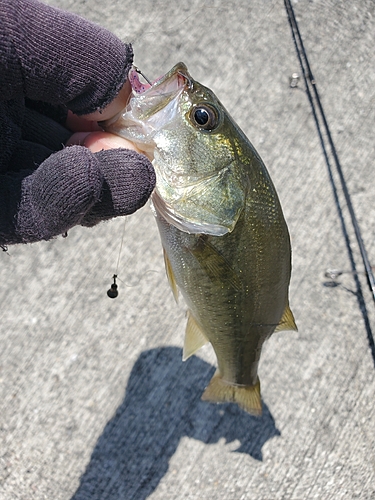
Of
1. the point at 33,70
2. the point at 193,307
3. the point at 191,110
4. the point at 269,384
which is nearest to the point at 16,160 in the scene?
the point at 33,70

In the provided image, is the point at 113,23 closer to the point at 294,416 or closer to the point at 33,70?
the point at 33,70

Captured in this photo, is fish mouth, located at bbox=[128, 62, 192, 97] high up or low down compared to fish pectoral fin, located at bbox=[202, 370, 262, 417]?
up

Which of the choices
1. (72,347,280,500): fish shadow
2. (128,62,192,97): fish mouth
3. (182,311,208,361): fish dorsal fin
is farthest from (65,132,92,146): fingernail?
(72,347,280,500): fish shadow

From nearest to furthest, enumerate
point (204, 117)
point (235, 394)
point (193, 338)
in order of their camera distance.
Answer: point (204, 117) < point (193, 338) < point (235, 394)

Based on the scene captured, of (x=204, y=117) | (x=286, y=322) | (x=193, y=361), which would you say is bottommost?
(x=193, y=361)

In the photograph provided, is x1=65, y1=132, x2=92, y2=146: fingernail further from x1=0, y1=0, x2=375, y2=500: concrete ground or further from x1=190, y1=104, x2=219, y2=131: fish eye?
x1=0, y1=0, x2=375, y2=500: concrete ground

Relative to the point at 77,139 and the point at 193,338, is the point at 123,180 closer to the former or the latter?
the point at 77,139

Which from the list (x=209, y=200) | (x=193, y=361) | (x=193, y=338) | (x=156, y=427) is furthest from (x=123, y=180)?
(x=156, y=427)
